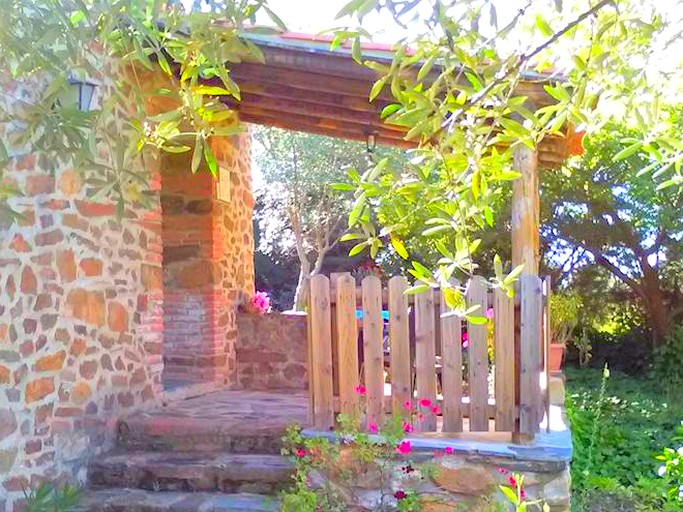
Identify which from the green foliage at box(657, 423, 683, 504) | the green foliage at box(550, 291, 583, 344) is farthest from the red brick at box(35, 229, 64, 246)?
the green foliage at box(550, 291, 583, 344)

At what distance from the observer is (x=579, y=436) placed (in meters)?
7.28

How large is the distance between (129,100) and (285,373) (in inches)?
130

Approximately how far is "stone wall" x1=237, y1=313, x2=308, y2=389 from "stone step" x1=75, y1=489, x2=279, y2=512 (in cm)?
313

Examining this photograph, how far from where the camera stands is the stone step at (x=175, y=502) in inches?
176

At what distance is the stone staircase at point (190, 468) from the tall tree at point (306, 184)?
11.6 meters

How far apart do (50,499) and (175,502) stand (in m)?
0.67

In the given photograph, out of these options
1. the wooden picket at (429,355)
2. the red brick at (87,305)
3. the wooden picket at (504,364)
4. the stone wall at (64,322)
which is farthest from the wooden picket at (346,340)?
the red brick at (87,305)

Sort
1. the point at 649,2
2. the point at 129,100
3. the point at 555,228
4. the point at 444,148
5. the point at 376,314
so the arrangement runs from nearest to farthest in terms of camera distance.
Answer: the point at 444,148 < the point at 649,2 < the point at 376,314 < the point at 129,100 < the point at 555,228

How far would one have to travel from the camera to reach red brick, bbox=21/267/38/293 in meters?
4.41

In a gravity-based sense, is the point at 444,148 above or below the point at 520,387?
above

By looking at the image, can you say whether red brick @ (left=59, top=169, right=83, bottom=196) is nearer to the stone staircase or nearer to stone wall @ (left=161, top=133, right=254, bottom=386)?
the stone staircase

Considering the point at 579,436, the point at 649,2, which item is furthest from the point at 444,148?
the point at 579,436

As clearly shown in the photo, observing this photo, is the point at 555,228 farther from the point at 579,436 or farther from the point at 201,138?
the point at 201,138

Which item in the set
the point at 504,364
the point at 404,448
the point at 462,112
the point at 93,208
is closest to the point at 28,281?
the point at 93,208
